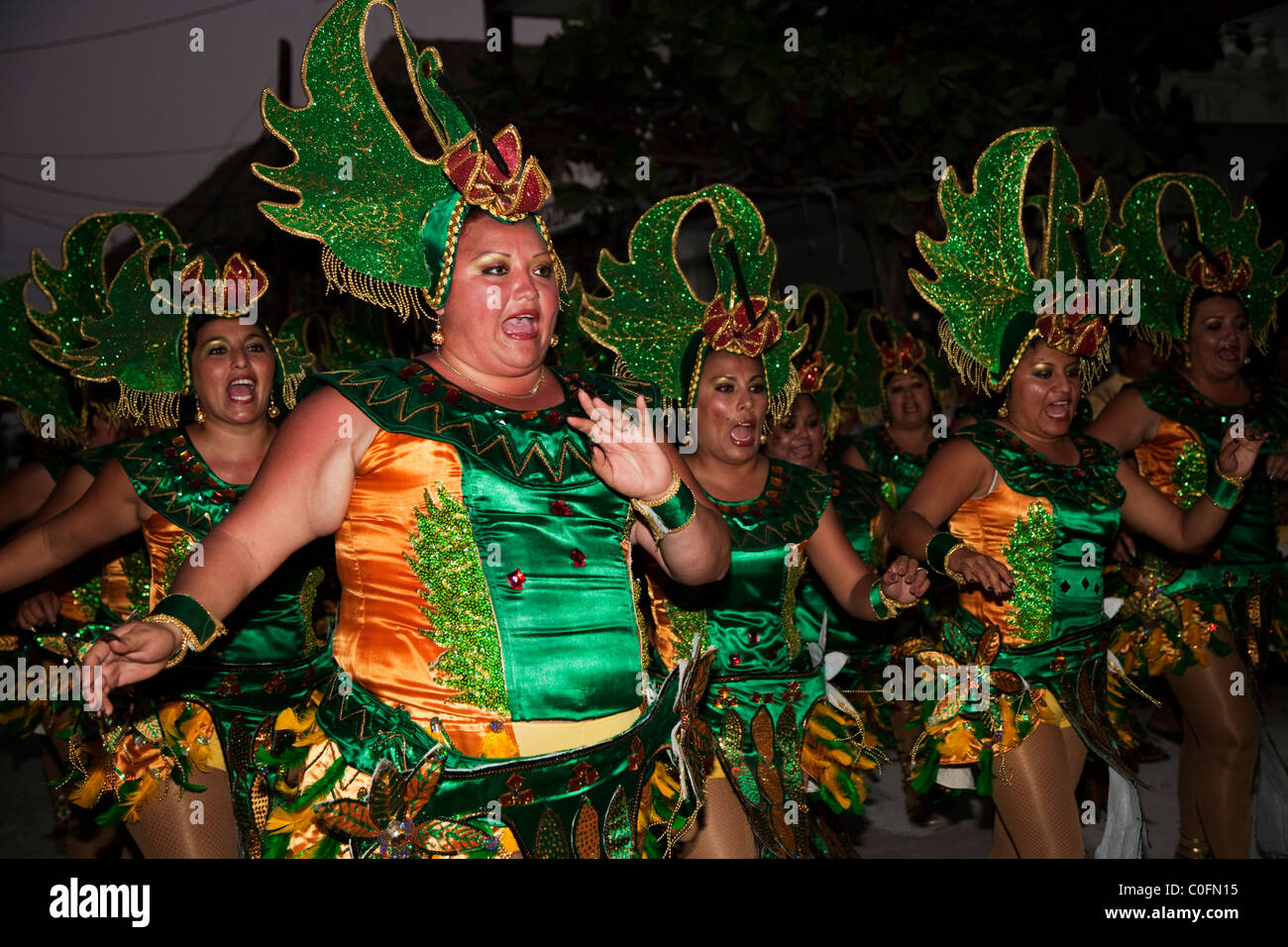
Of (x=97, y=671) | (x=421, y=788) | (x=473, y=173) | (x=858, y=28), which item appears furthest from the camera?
(x=858, y=28)

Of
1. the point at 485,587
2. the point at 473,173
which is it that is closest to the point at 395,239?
the point at 473,173

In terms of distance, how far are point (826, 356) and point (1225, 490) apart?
2.47 metres

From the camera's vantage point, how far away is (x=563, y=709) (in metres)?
2.74

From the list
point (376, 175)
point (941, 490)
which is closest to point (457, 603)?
point (376, 175)

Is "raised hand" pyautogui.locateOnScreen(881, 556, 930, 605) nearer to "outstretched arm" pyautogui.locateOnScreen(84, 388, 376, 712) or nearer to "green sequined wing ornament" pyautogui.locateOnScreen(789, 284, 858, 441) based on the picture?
"outstretched arm" pyautogui.locateOnScreen(84, 388, 376, 712)

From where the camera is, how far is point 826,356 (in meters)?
6.85

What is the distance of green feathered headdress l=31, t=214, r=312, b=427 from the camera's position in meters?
4.50

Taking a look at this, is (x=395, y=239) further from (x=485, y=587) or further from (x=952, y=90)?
(x=952, y=90)

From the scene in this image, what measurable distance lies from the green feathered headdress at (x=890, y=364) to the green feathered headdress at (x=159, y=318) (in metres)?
3.45

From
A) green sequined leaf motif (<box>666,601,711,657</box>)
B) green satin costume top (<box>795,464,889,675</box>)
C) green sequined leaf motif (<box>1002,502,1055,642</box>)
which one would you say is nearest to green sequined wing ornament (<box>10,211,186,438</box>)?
green sequined leaf motif (<box>666,601,711,657</box>)

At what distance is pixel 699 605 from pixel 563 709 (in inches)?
66.0

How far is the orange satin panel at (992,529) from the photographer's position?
15.1 ft

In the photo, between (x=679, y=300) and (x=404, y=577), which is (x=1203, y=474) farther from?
(x=404, y=577)

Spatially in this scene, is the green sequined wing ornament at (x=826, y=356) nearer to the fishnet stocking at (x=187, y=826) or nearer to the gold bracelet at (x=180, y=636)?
the fishnet stocking at (x=187, y=826)
